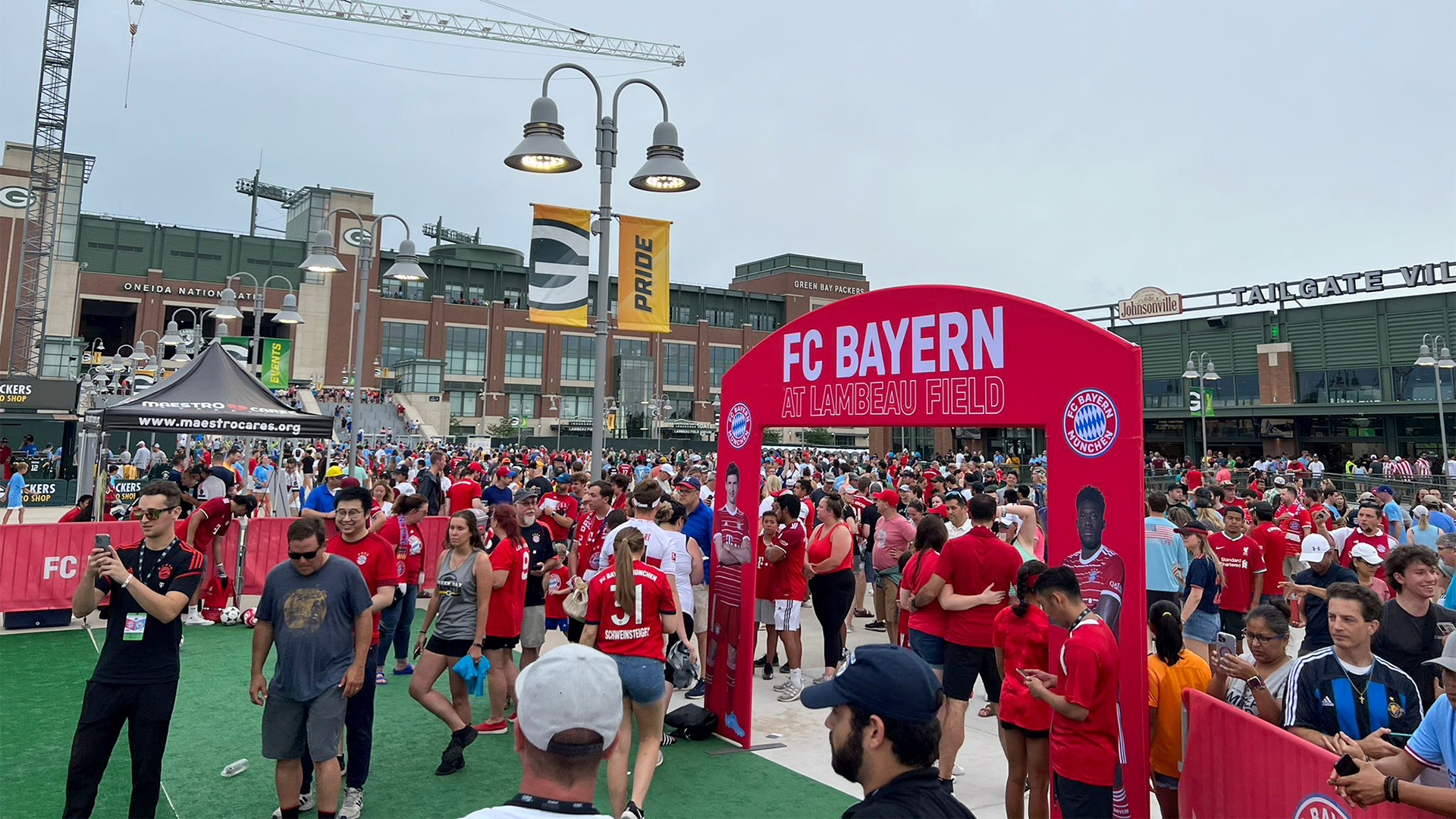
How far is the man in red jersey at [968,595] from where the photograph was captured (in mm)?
6117

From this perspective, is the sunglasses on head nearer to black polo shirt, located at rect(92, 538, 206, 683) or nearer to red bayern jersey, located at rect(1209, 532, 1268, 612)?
black polo shirt, located at rect(92, 538, 206, 683)

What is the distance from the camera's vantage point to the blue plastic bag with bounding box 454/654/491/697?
20.9ft

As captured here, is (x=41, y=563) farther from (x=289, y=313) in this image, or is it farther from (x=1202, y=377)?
(x=1202, y=377)

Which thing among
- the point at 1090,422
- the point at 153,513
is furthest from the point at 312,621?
the point at 1090,422

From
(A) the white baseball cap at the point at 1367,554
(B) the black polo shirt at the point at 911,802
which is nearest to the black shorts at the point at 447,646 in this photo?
(B) the black polo shirt at the point at 911,802

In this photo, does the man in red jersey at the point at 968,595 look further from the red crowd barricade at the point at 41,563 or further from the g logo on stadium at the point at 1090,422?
the red crowd barricade at the point at 41,563

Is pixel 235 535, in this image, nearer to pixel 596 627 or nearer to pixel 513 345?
pixel 596 627

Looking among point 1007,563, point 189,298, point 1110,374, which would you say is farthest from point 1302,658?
point 189,298

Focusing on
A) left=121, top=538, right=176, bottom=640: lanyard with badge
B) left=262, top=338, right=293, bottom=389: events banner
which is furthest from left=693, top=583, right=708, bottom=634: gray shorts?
left=262, top=338, right=293, bottom=389: events banner

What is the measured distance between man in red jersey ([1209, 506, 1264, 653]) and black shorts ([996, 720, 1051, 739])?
485cm

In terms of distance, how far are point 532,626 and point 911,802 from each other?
20.2ft

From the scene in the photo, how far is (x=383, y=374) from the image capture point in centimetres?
7056

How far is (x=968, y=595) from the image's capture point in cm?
617

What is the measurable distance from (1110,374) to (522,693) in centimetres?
392
